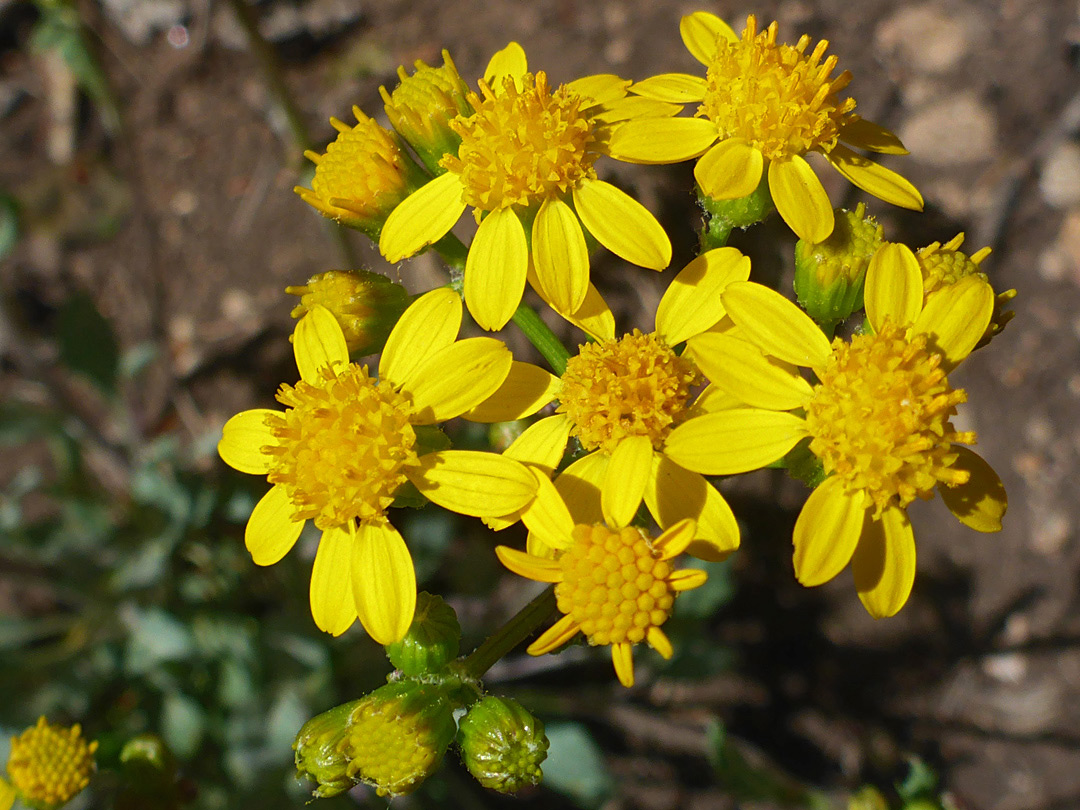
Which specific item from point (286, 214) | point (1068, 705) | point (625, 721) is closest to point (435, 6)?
point (286, 214)

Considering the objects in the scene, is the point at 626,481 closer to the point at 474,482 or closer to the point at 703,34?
the point at 474,482

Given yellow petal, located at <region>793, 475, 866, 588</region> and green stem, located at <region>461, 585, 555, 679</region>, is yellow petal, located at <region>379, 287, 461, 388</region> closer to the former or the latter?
green stem, located at <region>461, 585, 555, 679</region>

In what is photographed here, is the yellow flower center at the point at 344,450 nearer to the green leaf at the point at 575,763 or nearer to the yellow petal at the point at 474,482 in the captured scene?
the yellow petal at the point at 474,482

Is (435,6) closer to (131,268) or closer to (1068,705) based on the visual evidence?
(131,268)

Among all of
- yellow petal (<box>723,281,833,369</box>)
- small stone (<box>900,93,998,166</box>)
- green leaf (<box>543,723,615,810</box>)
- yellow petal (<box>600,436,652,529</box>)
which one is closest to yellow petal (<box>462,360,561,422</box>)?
yellow petal (<box>600,436,652,529</box>)

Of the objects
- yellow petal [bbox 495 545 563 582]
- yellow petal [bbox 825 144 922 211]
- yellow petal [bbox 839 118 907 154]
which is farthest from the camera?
yellow petal [bbox 839 118 907 154]
